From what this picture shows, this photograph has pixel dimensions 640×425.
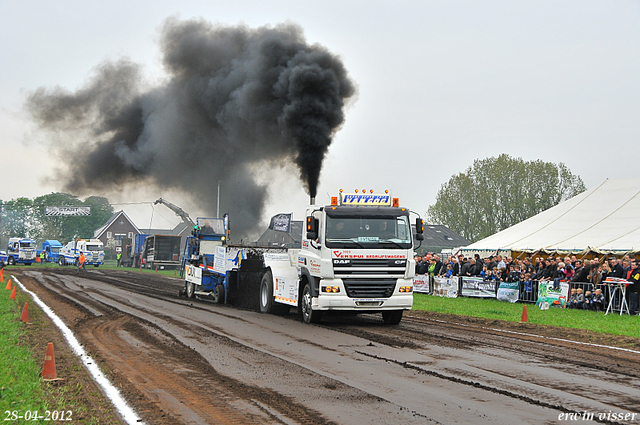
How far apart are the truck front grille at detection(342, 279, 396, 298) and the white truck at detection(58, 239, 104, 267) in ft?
152

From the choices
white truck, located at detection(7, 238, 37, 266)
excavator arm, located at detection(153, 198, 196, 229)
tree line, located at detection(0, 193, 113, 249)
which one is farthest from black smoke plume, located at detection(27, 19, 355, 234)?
tree line, located at detection(0, 193, 113, 249)

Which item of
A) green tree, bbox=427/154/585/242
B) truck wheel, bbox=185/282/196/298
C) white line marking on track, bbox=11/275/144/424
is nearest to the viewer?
white line marking on track, bbox=11/275/144/424

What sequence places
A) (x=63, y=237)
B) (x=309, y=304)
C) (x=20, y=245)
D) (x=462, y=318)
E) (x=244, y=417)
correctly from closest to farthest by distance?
1. (x=244, y=417)
2. (x=309, y=304)
3. (x=462, y=318)
4. (x=20, y=245)
5. (x=63, y=237)

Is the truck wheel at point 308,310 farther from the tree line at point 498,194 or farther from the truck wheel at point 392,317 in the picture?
the tree line at point 498,194

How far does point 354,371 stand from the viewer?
317 inches

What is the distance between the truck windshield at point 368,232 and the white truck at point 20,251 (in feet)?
165

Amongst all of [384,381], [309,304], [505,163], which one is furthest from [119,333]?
[505,163]

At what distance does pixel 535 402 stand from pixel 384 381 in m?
1.80

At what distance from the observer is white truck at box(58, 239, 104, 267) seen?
54.8m

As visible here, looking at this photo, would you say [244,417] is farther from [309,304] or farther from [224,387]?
[309,304]

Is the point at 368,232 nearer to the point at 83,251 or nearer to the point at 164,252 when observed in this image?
the point at 164,252

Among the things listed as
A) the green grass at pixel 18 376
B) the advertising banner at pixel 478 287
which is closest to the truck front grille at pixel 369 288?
the green grass at pixel 18 376

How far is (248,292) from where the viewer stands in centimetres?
1870

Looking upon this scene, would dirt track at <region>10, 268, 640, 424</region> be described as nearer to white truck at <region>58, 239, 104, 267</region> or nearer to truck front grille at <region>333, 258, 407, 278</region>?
truck front grille at <region>333, 258, 407, 278</region>
